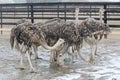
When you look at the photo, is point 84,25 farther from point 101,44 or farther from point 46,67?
point 101,44

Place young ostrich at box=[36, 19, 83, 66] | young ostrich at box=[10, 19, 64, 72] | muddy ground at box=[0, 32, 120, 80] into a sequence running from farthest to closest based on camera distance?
1. young ostrich at box=[36, 19, 83, 66]
2. young ostrich at box=[10, 19, 64, 72]
3. muddy ground at box=[0, 32, 120, 80]

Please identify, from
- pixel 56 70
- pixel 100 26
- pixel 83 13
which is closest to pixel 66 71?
pixel 56 70

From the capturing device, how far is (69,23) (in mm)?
9281

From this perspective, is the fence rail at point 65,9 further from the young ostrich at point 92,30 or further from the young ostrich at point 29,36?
the young ostrich at point 29,36

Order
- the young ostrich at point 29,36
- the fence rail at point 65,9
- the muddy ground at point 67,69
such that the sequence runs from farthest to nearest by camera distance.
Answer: the fence rail at point 65,9, the young ostrich at point 29,36, the muddy ground at point 67,69

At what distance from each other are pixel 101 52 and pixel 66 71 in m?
3.35

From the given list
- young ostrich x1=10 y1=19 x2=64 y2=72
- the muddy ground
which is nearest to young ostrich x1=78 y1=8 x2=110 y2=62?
the muddy ground

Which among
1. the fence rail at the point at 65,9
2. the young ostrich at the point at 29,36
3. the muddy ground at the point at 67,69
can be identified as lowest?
the muddy ground at the point at 67,69

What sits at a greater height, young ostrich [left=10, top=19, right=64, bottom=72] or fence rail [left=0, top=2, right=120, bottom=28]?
fence rail [left=0, top=2, right=120, bottom=28]

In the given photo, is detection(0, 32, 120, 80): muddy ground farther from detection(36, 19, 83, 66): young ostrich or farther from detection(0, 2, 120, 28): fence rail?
detection(0, 2, 120, 28): fence rail

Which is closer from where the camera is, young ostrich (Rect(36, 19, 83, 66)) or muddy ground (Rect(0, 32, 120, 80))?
muddy ground (Rect(0, 32, 120, 80))

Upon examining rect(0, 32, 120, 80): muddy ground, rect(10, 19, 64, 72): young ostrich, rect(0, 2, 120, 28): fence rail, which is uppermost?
rect(0, 2, 120, 28): fence rail

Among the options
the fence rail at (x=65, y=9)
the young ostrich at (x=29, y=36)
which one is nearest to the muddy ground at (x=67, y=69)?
the young ostrich at (x=29, y=36)

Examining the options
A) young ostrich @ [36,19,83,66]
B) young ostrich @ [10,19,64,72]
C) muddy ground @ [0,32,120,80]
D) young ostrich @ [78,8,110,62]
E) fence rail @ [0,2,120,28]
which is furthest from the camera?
fence rail @ [0,2,120,28]
